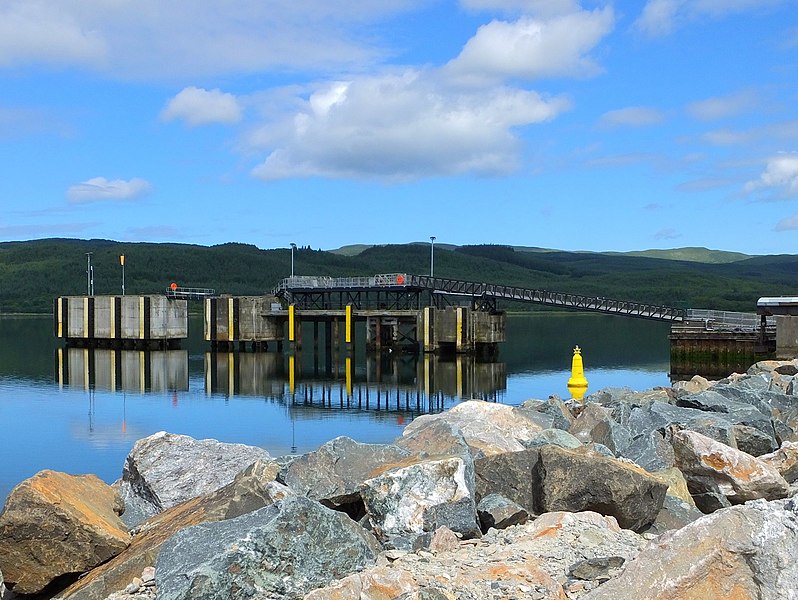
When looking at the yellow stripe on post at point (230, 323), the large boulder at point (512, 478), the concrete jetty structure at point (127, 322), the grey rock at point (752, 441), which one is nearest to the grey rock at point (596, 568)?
the large boulder at point (512, 478)

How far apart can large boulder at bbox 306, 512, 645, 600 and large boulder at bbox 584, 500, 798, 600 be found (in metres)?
0.82

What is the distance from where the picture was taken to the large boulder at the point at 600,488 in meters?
8.52

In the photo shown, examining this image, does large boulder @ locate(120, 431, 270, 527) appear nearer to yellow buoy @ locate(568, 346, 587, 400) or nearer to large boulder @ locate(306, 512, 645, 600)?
large boulder @ locate(306, 512, 645, 600)

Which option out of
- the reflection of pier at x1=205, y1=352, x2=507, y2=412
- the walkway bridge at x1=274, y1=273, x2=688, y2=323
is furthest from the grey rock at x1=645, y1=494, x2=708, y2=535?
the walkway bridge at x1=274, y1=273, x2=688, y2=323

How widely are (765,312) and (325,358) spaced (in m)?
30.0

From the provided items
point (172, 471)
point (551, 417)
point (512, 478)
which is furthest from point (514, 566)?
point (551, 417)

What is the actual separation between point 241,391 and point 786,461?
3320 cm

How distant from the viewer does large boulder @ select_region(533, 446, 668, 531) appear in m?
8.52

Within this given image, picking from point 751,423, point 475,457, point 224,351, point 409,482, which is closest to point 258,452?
point 475,457

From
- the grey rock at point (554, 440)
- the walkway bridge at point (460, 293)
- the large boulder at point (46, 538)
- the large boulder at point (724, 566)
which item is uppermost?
the walkway bridge at point (460, 293)

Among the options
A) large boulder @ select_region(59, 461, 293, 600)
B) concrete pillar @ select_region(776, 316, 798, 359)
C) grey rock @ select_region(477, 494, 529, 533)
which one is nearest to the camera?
large boulder @ select_region(59, 461, 293, 600)

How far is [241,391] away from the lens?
42250 millimetres

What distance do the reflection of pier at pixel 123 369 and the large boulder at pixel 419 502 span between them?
36669mm

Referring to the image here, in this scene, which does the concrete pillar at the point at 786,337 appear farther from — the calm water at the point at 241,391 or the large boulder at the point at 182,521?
the large boulder at the point at 182,521
